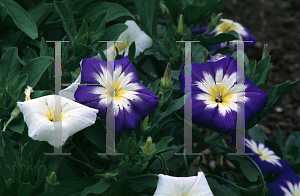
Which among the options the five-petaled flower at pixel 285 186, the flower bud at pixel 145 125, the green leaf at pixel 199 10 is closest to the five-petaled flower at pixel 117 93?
the flower bud at pixel 145 125

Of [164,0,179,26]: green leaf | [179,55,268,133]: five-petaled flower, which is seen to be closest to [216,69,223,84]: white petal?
[179,55,268,133]: five-petaled flower

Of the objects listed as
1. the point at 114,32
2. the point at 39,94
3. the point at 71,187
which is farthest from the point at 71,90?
the point at 114,32

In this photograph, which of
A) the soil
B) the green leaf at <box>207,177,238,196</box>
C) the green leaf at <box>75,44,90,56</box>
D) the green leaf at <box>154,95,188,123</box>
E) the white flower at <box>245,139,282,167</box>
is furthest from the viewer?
the soil

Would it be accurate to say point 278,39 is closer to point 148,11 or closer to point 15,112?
point 148,11

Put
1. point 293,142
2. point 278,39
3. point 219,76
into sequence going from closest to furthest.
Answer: point 219,76
point 293,142
point 278,39

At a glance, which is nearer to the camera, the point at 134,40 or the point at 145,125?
the point at 145,125

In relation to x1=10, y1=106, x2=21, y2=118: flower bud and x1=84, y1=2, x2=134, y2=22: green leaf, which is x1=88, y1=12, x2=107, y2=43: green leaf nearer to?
x1=84, y1=2, x2=134, y2=22: green leaf
